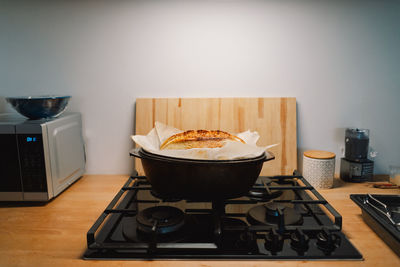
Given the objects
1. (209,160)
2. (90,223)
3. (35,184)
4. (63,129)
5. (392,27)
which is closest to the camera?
(209,160)

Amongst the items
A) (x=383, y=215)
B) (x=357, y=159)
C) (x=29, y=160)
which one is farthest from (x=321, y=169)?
(x=29, y=160)

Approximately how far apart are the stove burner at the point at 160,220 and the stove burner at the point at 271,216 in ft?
0.59

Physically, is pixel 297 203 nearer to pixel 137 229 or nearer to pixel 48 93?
pixel 137 229

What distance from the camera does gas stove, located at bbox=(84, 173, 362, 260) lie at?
70 centimetres

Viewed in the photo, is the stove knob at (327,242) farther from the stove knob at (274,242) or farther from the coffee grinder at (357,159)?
the coffee grinder at (357,159)

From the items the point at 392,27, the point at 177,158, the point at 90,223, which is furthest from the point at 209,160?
the point at 392,27

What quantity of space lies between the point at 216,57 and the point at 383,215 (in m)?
0.74

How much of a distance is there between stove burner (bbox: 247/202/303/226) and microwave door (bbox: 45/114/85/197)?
603 millimetres

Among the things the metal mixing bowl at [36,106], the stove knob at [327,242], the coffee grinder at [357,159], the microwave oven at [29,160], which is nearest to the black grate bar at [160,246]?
the stove knob at [327,242]

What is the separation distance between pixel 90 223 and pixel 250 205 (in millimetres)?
442

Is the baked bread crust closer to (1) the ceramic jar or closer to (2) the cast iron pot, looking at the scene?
(2) the cast iron pot

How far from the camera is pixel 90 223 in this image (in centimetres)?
87

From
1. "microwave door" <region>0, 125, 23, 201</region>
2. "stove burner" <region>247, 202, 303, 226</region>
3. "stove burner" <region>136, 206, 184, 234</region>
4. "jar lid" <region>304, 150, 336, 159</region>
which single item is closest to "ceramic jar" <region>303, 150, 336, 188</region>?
"jar lid" <region>304, 150, 336, 159</region>

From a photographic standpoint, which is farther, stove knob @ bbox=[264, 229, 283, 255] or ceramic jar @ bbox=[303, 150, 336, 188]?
ceramic jar @ bbox=[303, 150, 336, 188]
